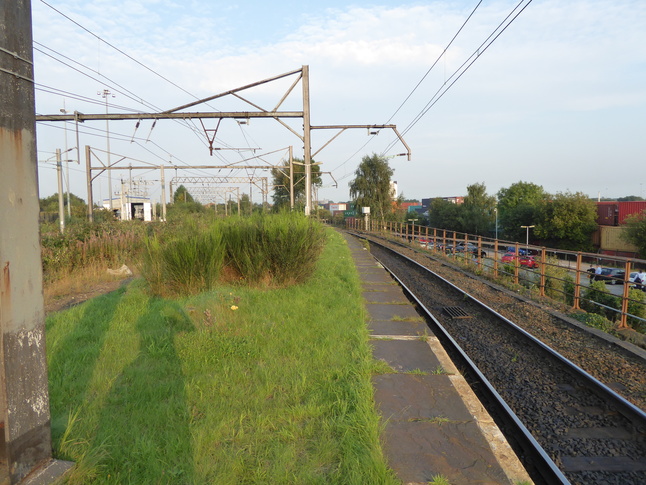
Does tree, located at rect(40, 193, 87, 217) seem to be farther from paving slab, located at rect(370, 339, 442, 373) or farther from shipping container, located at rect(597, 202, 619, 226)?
shipping container, located at rect(597, 202, 619, 226)

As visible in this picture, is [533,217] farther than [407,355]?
Yes

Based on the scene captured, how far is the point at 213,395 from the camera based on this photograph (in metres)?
3.66

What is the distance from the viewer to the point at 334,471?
2689 mm

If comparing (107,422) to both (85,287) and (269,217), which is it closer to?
(269,217)

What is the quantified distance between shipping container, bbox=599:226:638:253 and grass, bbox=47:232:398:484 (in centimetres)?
4473

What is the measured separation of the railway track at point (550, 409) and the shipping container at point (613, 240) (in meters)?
42.1

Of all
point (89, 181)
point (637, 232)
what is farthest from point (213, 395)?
point (637, 232)

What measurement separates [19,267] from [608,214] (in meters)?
57.3

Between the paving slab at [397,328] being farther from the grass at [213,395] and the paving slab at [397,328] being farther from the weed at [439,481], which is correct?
the weed at [439,481]

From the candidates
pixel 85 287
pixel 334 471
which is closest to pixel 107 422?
pixel 334 471

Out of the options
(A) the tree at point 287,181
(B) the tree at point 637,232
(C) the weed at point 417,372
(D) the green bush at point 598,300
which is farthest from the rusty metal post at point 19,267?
(B) the tree at point 637,232

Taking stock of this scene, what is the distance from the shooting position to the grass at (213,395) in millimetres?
2666

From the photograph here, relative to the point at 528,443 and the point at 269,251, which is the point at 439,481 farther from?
the point at 269,251

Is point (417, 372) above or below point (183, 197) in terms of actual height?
below
